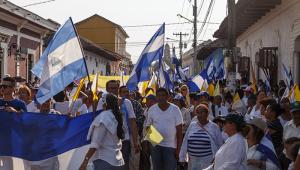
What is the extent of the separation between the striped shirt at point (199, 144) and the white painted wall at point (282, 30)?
8653 millimetres

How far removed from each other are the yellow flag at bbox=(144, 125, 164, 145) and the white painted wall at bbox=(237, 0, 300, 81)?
7.92m

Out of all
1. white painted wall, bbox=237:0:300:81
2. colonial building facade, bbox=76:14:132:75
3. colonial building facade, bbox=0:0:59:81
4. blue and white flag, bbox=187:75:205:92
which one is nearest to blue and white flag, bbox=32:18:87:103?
blue and white flag, bbox=187:75:205:92

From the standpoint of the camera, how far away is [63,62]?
288 inches

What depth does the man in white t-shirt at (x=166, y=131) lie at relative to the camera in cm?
891

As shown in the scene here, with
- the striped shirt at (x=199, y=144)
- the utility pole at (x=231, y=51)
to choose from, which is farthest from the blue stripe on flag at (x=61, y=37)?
the utility pole at (x=231, y=51)

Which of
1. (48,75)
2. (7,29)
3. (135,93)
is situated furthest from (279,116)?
(7,29)

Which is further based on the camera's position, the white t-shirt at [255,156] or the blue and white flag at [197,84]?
the blue and white flag at [197,84]

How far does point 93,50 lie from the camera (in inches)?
1719

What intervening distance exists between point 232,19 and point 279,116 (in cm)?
799

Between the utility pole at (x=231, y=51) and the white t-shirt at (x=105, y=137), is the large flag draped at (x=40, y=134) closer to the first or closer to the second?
the white t-shirt at (x=105, y=137)

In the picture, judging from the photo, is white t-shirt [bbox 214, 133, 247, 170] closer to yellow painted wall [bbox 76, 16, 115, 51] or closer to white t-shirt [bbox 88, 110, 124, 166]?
white t-shirt [bbox 88, 110, 124, 166]

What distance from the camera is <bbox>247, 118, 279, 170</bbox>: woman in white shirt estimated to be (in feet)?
18.7

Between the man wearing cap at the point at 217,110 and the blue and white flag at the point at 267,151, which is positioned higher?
the man wearing cap at the point at 217,110

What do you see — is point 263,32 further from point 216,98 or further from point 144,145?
point 144,145
